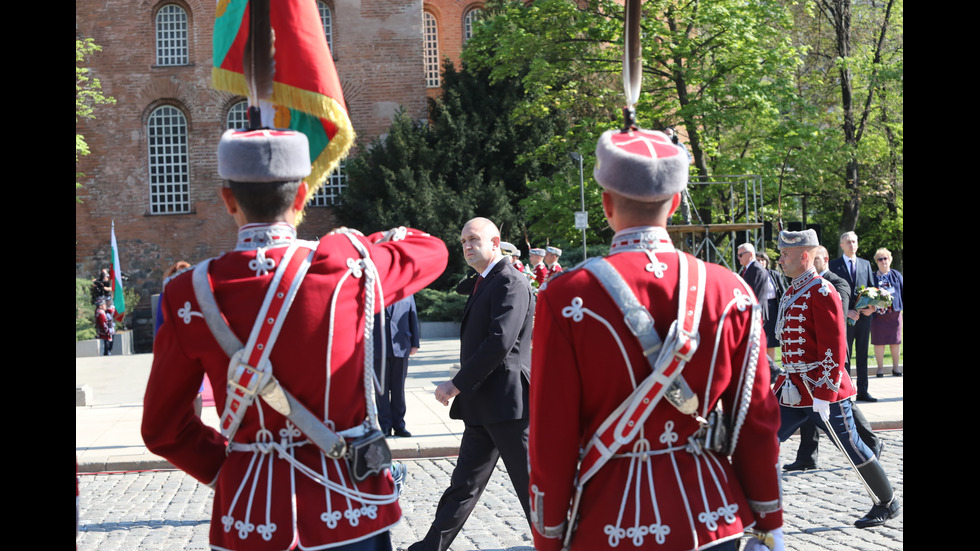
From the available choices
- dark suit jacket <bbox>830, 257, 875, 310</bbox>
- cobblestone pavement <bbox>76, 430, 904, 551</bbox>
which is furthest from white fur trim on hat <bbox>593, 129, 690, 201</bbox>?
dark suit jacket <bbox>830, 257, 875, 310</bbox>

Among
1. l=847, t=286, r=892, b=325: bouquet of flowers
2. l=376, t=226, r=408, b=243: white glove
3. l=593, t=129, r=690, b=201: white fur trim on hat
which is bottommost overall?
l=847, t=286, r=892, b=325: bouquet of flowers

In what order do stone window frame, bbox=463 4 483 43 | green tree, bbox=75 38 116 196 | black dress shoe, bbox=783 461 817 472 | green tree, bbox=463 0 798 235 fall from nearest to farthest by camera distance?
black dress shoe, bbox=783 461 817 472, green tree, bbox=463 0 798 235, green tree, bbox=75 38 116 196, stone window frame, bbox=463 4 483 43

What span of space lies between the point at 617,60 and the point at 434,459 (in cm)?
1618

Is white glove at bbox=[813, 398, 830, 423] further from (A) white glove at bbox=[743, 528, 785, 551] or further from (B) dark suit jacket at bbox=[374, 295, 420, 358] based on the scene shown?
(B) dark suit jacket at bbox=[374, 295, 420, 358]

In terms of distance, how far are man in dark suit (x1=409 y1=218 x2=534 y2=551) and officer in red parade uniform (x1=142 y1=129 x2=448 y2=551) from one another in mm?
2491

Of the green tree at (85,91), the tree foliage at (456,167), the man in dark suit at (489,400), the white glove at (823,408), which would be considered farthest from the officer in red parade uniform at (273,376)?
the green tree at (85,91)

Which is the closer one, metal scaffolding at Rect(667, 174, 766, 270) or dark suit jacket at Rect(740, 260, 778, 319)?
dark suit jacket at Rect(740, 260, 778, 319)

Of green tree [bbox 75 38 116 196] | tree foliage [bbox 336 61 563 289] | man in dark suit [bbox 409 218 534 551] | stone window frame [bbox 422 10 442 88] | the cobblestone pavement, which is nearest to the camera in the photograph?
man in dark suit [bbox 409 218 534 551]

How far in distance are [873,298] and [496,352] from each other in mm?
8738

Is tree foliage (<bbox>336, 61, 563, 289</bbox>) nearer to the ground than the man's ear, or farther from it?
farther from it

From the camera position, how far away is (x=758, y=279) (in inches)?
537

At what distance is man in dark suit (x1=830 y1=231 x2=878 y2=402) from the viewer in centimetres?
1236

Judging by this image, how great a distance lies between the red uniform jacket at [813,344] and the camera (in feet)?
21.8
